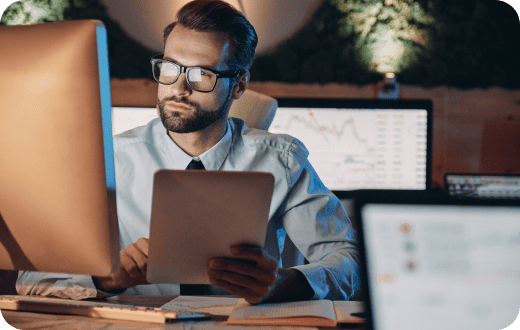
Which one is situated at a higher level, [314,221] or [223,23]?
[223,23]

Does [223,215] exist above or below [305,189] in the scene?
above

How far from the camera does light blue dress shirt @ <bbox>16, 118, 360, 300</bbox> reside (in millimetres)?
1121


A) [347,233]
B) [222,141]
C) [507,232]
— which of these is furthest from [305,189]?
[507,232]

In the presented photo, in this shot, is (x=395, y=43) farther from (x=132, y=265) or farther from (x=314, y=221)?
(x=132, y=265)

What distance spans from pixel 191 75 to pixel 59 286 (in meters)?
0.61

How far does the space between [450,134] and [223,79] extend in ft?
6.51

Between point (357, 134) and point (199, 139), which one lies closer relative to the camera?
point (199, 139)

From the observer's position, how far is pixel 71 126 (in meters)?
0.52

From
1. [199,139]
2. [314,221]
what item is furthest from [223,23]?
[314,221]

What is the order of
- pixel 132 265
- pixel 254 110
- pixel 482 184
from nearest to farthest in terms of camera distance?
pixel 132 265 < pixel 254 110 < pixel 482 184

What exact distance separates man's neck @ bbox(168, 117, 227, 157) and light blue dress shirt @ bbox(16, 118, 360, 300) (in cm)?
3

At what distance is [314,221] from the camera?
44.4 inches

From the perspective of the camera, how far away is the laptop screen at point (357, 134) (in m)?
2.33

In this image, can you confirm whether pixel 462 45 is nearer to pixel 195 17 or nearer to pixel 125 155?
pixel 195 17
